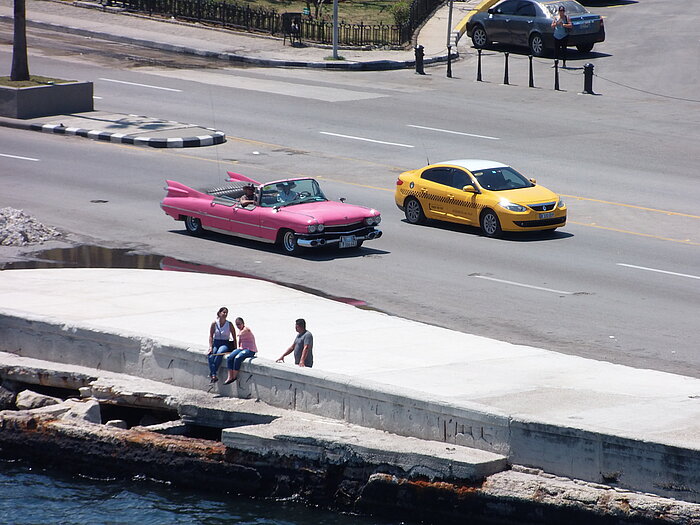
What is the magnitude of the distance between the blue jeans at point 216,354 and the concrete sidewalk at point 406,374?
281 millimetres

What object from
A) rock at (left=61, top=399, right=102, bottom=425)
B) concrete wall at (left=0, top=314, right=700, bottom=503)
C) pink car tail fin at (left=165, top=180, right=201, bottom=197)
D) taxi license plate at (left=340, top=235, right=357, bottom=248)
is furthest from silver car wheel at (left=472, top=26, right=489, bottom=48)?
rock at (left=61, top=399, right=102, bottom=425)

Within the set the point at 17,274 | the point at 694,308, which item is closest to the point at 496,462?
the point at 694,308

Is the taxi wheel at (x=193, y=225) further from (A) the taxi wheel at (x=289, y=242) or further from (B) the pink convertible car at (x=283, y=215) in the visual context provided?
(A) the taxi wheel at (x=289, y=242)

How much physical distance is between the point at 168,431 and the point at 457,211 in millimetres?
10887

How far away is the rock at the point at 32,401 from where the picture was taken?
665 inches

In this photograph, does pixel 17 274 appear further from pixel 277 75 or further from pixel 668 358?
pixel 277 75

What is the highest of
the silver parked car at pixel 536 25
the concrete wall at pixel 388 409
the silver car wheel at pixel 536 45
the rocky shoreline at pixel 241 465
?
the silver parked car at pixel 536 25

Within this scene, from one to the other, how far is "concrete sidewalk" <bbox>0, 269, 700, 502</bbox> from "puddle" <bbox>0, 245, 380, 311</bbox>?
86 centimetres

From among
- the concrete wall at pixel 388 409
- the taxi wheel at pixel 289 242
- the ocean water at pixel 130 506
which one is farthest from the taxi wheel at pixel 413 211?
the ocean water at pixel 130 506

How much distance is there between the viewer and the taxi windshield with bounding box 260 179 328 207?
23.4 metres

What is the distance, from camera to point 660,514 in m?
12.5

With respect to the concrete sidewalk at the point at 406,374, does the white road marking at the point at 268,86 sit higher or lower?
higher

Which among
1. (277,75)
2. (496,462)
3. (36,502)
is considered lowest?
(36,502)

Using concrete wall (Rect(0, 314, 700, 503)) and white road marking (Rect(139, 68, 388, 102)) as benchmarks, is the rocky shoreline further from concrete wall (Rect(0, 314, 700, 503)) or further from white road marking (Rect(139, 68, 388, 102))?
white road marking (Rect(139, 68, 388, 102))
